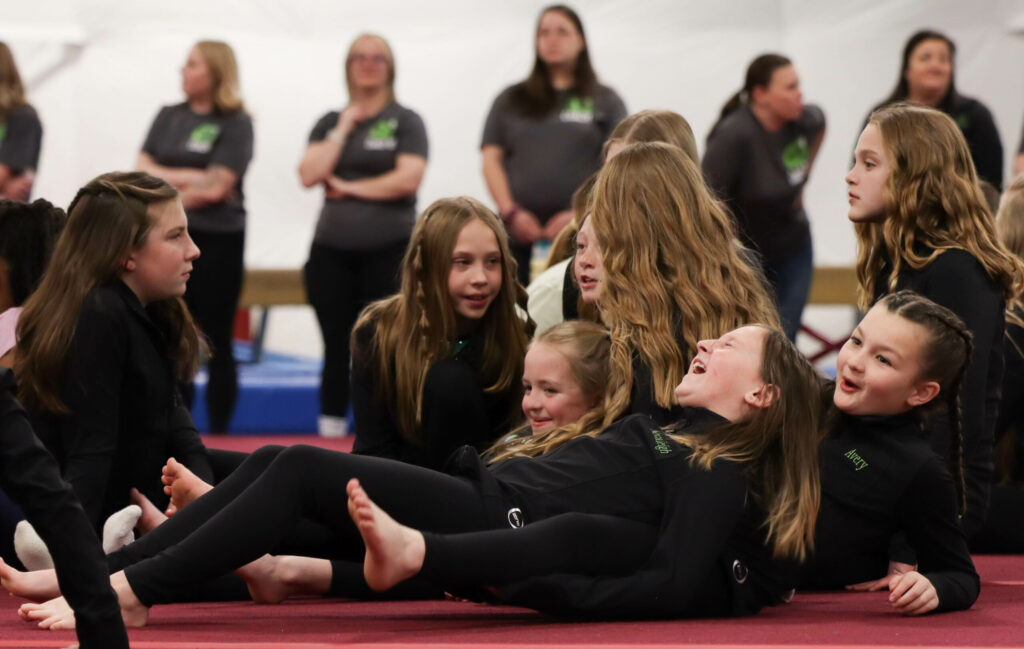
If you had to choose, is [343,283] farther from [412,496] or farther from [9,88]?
[412,496]

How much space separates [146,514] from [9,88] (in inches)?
118

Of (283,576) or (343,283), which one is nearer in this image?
(283,576)

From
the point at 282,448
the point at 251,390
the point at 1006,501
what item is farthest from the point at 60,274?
the point at 251,390

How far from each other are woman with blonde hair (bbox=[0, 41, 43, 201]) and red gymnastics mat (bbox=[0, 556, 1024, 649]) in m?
3.05

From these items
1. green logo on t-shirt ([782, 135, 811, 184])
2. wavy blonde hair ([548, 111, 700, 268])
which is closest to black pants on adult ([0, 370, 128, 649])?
wavy blonde hair ([548, 111, 700, 268])

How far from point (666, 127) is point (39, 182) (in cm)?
452

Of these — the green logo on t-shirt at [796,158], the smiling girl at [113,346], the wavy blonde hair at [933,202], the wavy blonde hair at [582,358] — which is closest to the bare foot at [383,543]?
the wavy blonde hair at [582,358]

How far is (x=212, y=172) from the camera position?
15.6 feet

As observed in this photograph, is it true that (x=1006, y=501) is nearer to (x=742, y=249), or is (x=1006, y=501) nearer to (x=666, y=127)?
(x=742, y=249)

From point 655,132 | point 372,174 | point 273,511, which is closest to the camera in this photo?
point 273,511

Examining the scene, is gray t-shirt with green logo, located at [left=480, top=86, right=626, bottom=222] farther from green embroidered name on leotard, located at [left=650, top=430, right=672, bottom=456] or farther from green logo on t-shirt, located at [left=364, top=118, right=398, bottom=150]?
green embroidered name on leotard, located at [left=650, top=430, right=672, bottom=456]

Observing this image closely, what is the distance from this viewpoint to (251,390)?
5.75 metres

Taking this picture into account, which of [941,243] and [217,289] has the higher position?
[941,243]

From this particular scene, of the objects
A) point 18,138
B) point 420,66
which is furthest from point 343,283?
point 420,66
